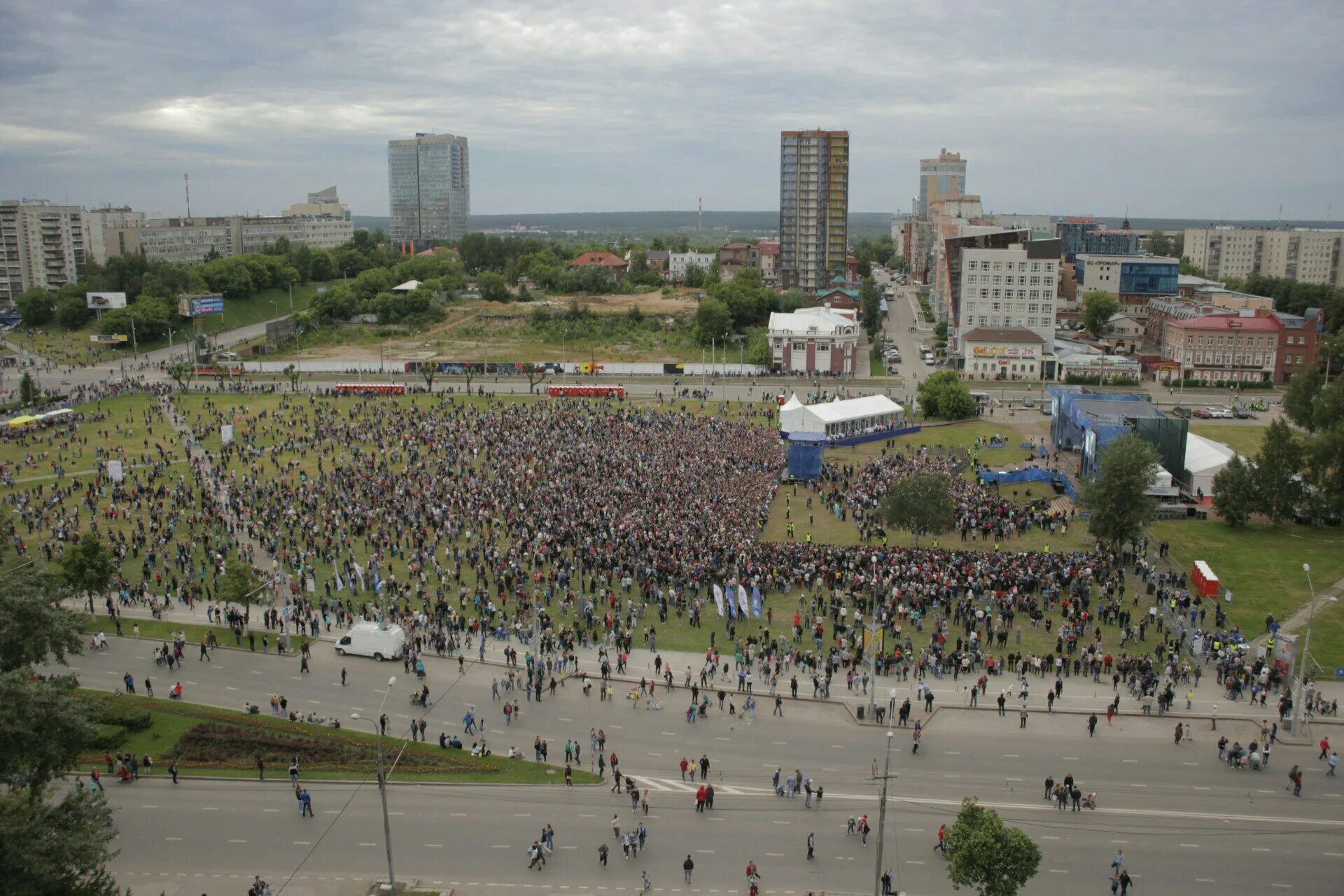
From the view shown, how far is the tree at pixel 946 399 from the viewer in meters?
63.9

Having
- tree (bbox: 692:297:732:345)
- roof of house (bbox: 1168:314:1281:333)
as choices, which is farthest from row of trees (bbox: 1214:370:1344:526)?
tree (bbox: 692:297:732:345)

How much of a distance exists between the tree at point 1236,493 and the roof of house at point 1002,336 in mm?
38975

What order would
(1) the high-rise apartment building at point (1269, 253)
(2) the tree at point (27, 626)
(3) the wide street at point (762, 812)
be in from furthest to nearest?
(1) the high-rise apartment building at point (1269, 253)
(2) the tree at point (27, 626)
(3) the wide street at point (762, 812)

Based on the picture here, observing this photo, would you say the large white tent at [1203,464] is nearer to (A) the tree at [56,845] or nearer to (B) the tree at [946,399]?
(B) the tree at [946,399]

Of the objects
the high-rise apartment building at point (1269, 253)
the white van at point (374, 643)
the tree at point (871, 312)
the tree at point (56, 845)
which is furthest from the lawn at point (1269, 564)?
the high-rise apartment building at point (1269, 253)

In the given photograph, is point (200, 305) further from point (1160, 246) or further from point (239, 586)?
point (1160, 246)

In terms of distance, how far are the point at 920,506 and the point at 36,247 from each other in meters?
139

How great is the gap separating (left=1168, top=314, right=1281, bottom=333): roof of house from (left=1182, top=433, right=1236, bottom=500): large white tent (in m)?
33.8

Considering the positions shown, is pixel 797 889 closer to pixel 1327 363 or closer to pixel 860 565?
pixel 860 565

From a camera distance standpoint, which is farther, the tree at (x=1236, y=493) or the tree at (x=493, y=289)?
the tree at (x=493, y=289)

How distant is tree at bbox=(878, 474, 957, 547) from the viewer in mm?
37500

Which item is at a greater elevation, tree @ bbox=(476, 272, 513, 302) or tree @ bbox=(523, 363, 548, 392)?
tree @ bbox=(476, 272, 513, 302)

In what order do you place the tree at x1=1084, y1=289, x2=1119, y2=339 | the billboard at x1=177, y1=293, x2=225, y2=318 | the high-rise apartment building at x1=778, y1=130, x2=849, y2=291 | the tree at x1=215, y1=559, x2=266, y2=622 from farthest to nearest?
1. the high-rise apartment building at x1=778, y1=130, x2=849, y2=291
2. the tree at x1=1084, y1=289, x2=1119, y2=339
3. the billboard at x1=177, y1=293, x2=225, y2=318
4. the tree at x1=215, y1=559, x2=266, y2=622

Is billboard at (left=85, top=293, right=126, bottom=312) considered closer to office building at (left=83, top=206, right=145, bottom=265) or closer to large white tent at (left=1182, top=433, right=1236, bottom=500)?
office building at (left=83, top=206, right=145, bottom=265)
